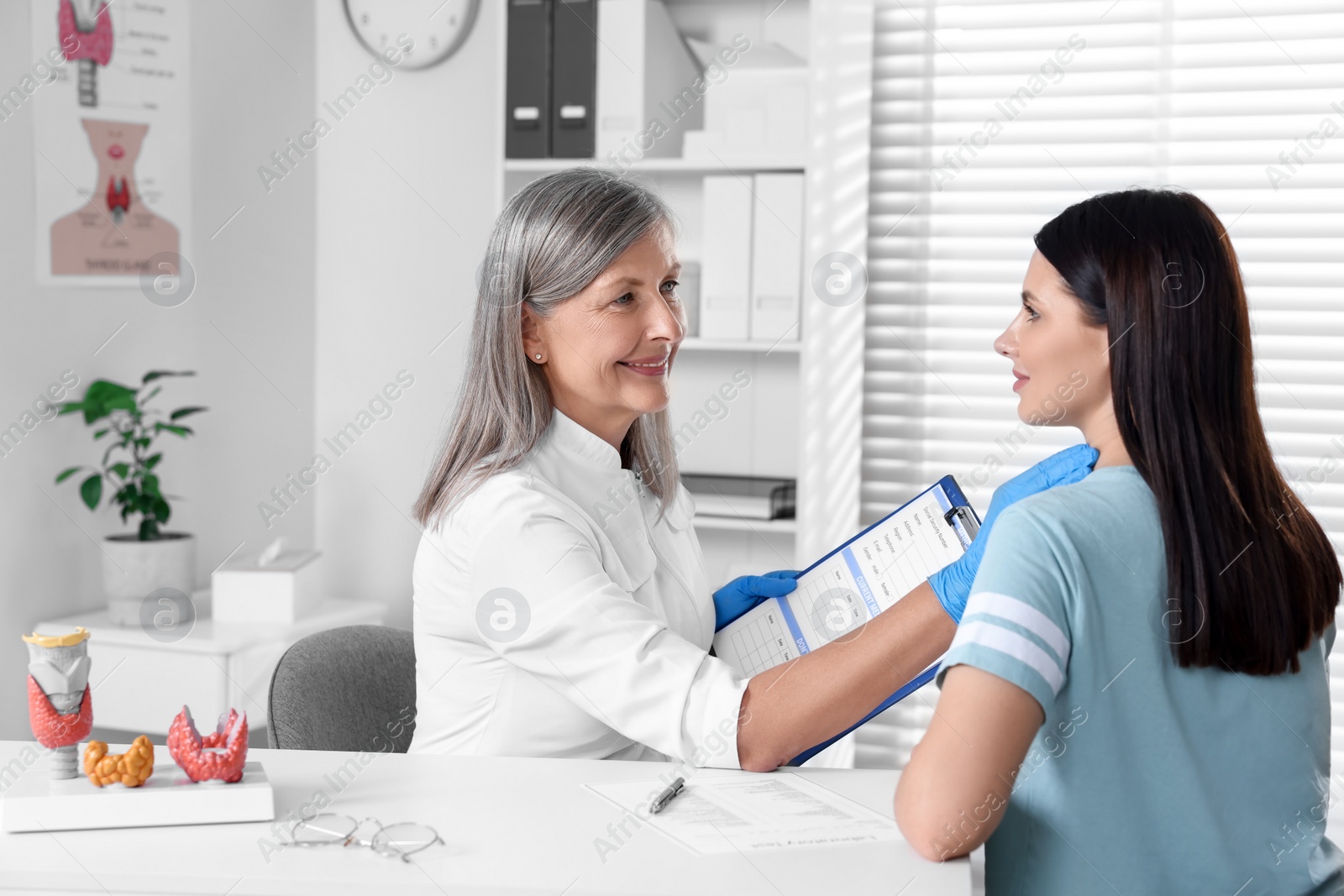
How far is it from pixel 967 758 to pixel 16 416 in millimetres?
2258

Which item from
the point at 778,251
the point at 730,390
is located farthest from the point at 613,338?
the point at 730,390

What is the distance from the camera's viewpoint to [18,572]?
2582 millimetres

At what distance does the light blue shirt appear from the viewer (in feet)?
3.53

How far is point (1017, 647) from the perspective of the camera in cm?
104

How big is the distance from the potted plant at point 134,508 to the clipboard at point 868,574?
1597 millimetres

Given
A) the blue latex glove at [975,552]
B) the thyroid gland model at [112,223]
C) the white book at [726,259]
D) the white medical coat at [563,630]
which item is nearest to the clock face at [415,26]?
the thyroid gland model at [112,223]

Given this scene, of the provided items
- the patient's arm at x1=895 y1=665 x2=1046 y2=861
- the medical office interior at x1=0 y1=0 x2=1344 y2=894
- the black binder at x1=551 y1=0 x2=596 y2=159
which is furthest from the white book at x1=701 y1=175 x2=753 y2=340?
the patient's arm at x1=895 y1=665 x2=1046 y2=861

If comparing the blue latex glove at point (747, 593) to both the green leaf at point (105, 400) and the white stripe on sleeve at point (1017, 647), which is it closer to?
the white stripe on sleeve at point (1017, 647)

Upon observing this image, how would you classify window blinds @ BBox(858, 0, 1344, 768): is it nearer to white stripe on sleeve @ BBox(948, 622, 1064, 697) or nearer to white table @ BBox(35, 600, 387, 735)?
white table @ BBox(35, 600, 387, 735)

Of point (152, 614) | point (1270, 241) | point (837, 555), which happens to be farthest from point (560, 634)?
point (1270, 241)

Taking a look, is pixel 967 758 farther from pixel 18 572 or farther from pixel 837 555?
pixel 18 572

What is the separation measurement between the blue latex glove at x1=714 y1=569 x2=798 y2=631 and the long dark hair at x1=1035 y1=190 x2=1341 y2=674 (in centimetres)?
61

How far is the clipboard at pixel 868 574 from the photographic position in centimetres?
153

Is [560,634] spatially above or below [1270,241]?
below
